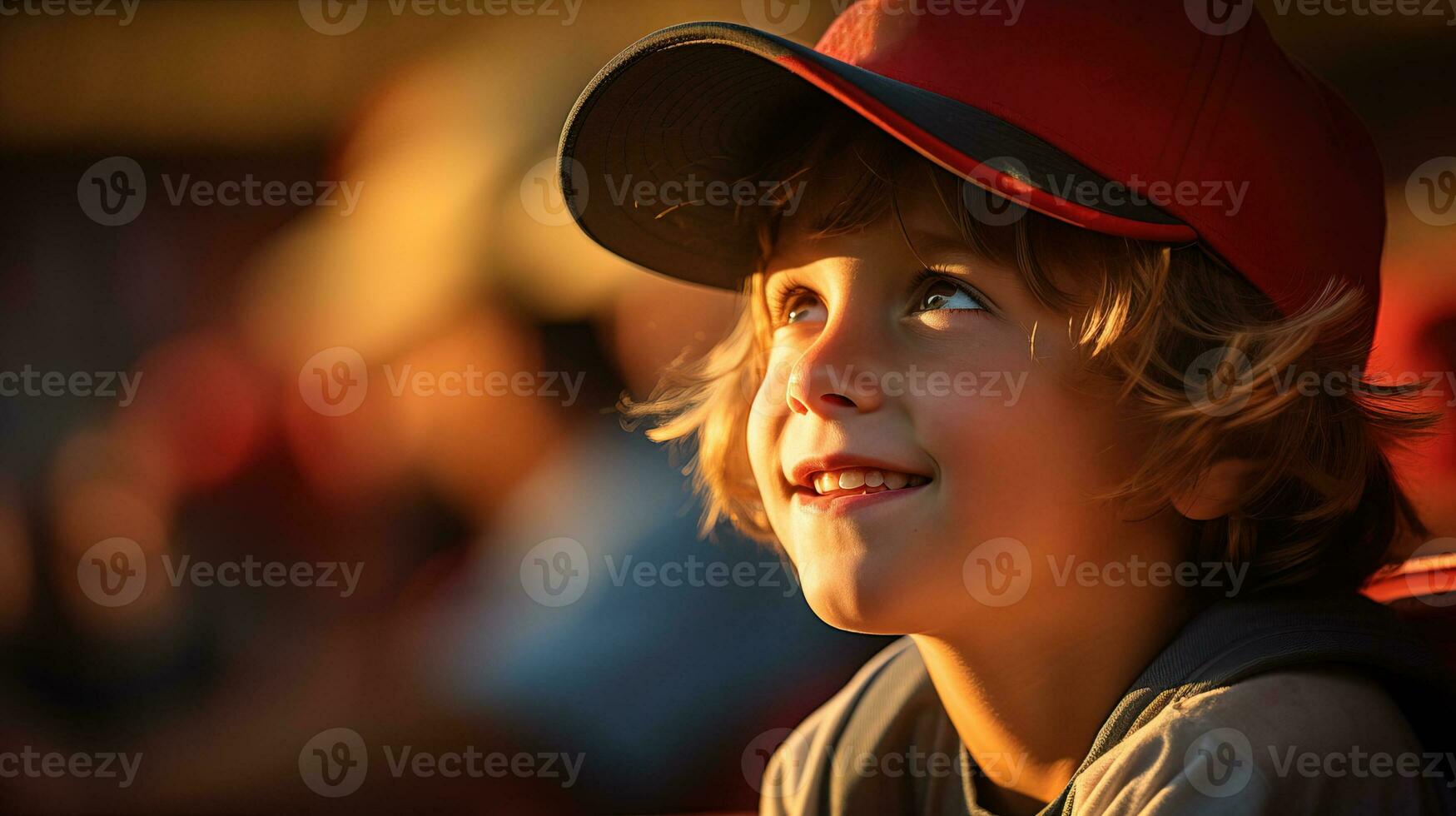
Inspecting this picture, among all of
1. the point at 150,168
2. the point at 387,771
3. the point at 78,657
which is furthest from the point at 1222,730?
the point at 150,168

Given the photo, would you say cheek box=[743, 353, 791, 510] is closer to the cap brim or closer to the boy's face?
the boy's face

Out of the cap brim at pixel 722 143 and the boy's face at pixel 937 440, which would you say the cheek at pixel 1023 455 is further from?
the cap brim at pixel 722 143

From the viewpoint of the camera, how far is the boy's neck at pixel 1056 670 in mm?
863

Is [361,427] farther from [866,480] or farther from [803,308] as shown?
[866,480]

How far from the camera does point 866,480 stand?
817mm

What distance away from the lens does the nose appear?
800mm

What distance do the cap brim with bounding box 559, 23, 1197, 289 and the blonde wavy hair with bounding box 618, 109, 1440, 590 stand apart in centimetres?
4

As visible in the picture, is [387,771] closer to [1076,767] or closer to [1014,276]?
[1076,767]

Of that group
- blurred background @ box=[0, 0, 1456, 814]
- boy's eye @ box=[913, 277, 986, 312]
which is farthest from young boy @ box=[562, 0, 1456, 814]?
blurred background @ box=[0, 0, 1456, 814]

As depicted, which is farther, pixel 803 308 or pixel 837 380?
pixel 803 308

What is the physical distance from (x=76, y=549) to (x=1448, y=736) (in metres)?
2.06

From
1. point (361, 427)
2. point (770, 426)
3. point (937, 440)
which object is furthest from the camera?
point (361, 427)


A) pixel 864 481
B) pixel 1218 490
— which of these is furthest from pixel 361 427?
pixel 1218 490

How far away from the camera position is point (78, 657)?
78.5 inches
